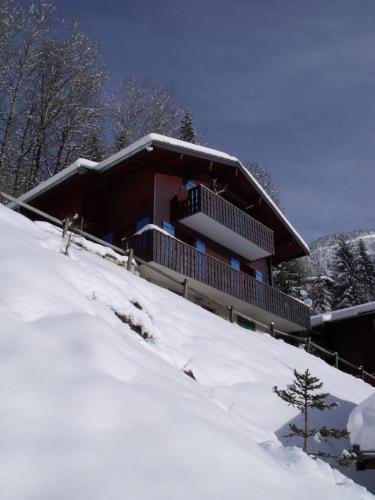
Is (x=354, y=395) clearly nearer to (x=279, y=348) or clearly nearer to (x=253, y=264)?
(x=279, y=348)

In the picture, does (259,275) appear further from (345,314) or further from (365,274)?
(365,274)

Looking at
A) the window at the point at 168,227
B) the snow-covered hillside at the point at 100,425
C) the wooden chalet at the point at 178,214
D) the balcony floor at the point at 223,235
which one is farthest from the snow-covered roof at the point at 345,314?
the snow-covered hillside at the point at 100,425

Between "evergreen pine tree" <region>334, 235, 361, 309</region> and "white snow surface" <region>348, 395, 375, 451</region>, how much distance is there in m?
32.3

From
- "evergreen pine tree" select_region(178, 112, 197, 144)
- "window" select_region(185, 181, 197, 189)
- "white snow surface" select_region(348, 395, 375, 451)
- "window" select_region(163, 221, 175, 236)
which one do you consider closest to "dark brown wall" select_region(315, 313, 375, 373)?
"window" select_region(185, 181, 197, 189)

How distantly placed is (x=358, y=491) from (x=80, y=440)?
284cm

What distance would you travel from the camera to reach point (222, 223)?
62.0ft

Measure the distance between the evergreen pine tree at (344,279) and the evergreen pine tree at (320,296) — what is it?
2.62 feet

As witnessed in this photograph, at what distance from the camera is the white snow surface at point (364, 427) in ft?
22.7

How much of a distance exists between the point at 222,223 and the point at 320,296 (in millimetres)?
23013

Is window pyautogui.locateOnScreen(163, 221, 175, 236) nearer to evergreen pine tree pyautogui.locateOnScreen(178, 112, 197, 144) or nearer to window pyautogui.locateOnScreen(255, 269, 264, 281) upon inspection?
window pyautogui.locateOnScreen(255, 269, 264, 281)

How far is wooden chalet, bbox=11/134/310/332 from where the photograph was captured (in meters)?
16.6

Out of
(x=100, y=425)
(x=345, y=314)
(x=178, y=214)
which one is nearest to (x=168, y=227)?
(x=178, y=214)

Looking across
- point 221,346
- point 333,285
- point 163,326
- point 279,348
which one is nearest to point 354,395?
point 279,348

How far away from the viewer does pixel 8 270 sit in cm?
506
